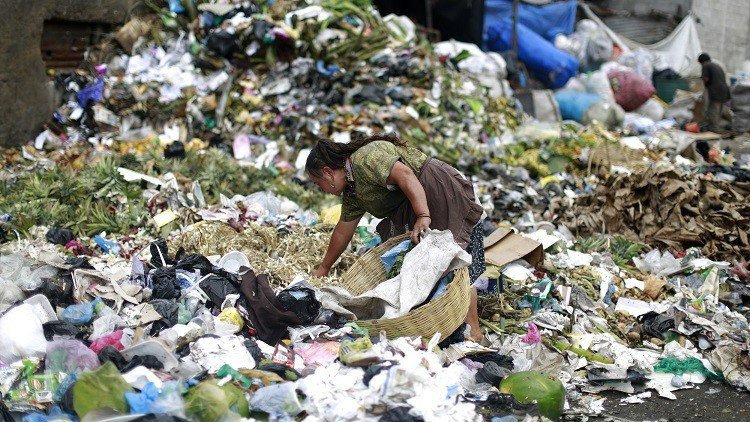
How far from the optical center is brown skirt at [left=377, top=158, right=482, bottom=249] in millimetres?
4215

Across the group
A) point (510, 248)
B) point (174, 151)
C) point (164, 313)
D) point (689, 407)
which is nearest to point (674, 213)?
point (510, 248)

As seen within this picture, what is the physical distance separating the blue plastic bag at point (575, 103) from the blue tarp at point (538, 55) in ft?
5.94

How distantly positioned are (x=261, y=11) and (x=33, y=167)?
3.52 meters

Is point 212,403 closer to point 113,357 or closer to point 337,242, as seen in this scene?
point 113,357

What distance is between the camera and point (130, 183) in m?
6.25

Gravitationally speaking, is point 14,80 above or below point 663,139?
above

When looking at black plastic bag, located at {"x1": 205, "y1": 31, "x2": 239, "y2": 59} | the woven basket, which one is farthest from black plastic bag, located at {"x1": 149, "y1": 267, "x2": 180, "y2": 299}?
black plastic bag, located at {"x1": 205, "y1": 31, "x2": 239, "y2": 59}

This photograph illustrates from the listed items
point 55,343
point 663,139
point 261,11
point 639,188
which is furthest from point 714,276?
point 261,11

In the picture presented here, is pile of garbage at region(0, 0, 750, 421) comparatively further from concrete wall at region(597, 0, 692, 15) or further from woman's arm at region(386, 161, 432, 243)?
concrete wall at region(597, 0, 692, 15)

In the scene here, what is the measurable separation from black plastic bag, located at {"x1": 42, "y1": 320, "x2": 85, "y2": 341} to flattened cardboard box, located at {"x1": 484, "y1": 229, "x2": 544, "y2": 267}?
104 inches

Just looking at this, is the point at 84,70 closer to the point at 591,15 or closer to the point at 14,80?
the point at 14,80

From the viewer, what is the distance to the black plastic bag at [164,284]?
4.23 metres

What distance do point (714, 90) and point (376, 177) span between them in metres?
9.95

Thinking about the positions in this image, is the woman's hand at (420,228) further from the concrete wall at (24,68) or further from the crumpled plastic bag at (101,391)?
the concrete wall at (24,68)
